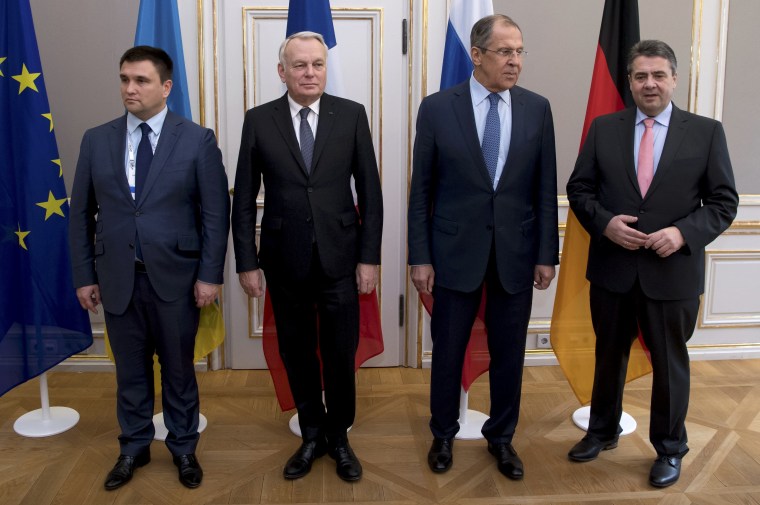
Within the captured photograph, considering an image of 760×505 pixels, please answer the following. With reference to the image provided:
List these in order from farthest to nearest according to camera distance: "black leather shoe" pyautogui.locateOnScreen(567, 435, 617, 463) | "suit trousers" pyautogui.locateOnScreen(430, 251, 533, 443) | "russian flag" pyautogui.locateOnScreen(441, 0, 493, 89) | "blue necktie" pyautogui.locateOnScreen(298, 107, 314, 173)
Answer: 1. "russian flag" pyautogui.locateOnScreen(441, 0, 493, 89)
2. "black leather shoe" pyautogui.locateOnScreen(567, 435, 617, 463)
3. "suit trousers" pyautogui.locateOnScreen(430, 251, 533, 443)
4. "blue necktie" pyautogui.locateOnScreen(298, 107, 314, 173)

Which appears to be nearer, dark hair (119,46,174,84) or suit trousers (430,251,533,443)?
dark hair (119,46,174,84)

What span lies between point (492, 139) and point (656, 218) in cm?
62

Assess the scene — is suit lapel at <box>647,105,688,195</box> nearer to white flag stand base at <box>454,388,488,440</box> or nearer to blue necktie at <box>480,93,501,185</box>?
blue necktie at <box>480,93,501,185</box>

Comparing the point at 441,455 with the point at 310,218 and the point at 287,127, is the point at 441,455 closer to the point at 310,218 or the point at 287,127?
the point at 310,218

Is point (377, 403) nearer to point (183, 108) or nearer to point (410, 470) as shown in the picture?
point (410, 470)

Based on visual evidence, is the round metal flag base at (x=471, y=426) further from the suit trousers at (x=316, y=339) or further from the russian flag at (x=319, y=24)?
the russian flag at (x=319, y=24)

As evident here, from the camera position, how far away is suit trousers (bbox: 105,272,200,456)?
8.05 feet

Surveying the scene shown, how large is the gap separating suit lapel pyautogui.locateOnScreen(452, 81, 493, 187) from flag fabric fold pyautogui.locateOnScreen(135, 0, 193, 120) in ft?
4.06

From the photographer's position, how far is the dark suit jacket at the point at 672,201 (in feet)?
7.77

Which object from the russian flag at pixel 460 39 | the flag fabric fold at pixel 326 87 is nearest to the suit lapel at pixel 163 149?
the flag fabric fold at pixel 326 87

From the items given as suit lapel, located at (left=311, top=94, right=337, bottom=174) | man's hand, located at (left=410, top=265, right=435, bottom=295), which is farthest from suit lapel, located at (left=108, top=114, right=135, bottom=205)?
man's hand, located at (left=410, top=265, right=435, bottom=295)

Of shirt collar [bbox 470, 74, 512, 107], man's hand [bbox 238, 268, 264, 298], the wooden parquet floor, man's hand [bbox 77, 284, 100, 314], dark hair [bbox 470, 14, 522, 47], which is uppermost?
dark hair [bbox 470, 14, 522, 47]

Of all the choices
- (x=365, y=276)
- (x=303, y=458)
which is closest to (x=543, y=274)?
(x=365, y=276)

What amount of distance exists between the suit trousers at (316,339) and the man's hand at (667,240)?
1.03 m
